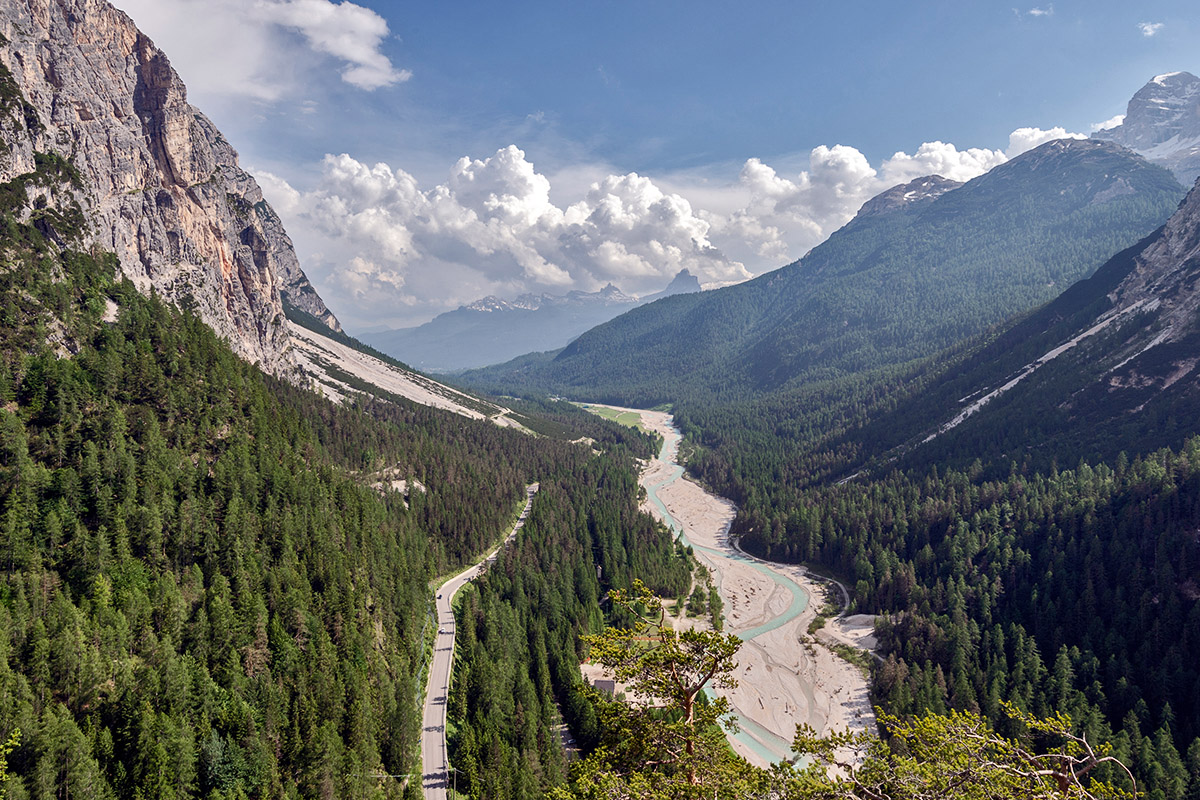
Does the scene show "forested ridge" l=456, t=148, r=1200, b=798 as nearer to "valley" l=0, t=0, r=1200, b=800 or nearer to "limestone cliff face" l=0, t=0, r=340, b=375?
"valley" l=0, t=0, r=1200, b=800

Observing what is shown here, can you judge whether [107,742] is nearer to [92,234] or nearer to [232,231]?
[92,234]

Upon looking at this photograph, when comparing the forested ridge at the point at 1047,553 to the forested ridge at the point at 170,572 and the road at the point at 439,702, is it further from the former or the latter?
the road at the point at 439,702

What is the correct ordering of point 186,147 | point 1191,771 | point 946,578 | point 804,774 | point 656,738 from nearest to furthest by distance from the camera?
point 804,774 → point 656,738 → point 1191,771 → point 946,578 → point 186,147

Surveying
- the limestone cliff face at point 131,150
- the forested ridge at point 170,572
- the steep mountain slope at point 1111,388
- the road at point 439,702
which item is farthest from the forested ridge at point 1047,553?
the limestone cliff face at point 131,150

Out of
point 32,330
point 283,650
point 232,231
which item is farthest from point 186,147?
point 283,650

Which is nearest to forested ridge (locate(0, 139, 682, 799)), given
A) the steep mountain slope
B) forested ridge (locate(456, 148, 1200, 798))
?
forested ridge (locate(456, 148, 1200, 798))

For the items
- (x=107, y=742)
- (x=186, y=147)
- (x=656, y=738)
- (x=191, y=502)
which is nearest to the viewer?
(x=656, y=738)

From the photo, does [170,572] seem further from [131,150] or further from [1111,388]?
[1111,388]

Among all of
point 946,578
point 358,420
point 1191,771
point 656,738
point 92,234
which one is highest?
point 92,234
